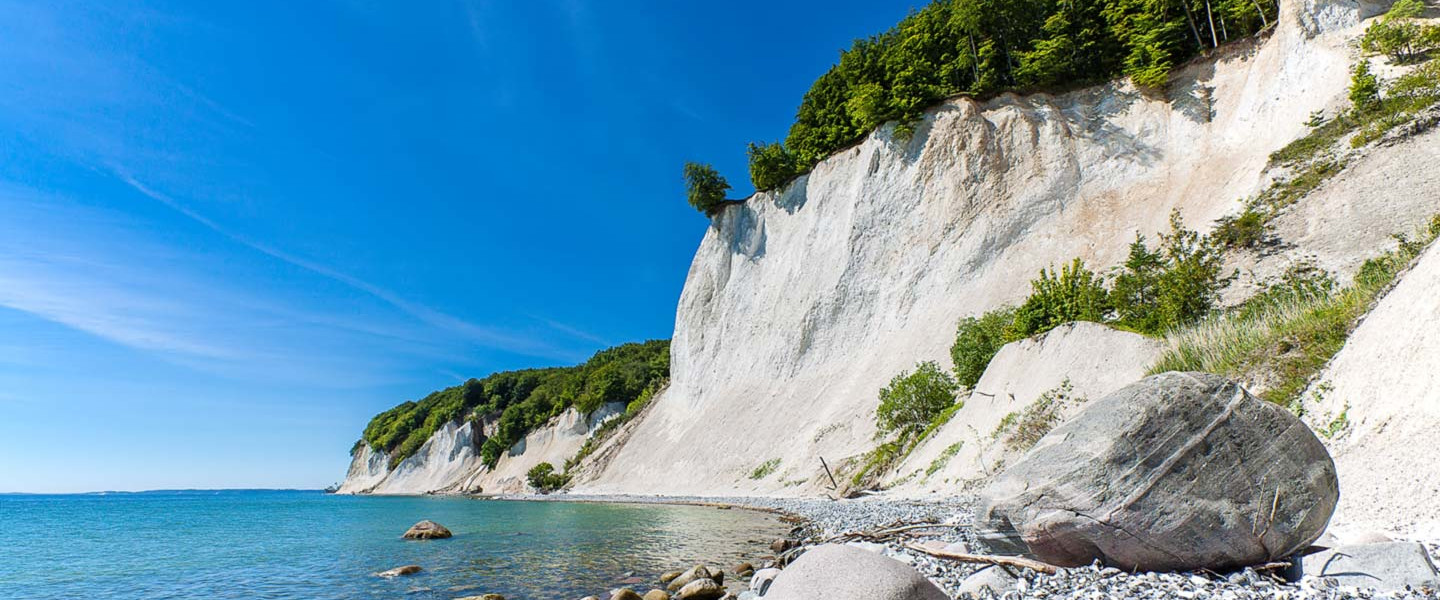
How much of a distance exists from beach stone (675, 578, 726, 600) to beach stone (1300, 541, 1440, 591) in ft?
25.1

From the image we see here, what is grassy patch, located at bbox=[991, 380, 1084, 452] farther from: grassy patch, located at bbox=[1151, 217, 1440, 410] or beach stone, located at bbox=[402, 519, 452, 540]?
beach stone, located at bbox=[402, 519, 452, 540]

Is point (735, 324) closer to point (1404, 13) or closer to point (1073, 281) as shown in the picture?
point (1073, 281)

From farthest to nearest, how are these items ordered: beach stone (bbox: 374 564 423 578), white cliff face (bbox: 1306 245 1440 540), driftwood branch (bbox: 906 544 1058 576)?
beach stone (bbox: 374 564 423 578), white cliff face (bbox: 1306 245 1440 540), driftwood branch (bbox: 906 544 1058 576)

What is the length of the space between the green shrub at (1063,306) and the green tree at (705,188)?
2789 centimetres

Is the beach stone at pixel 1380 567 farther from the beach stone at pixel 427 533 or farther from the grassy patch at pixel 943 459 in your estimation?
the beach stone at pixel 427 533

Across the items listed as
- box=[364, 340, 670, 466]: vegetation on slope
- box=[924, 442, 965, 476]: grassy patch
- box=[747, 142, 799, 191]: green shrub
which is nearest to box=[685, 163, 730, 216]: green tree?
box=[747, 142, 799, 191]: green shrub

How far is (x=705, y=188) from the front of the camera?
163 feet

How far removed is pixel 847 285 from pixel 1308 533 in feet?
110

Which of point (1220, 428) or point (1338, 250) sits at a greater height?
point (1338, 250)

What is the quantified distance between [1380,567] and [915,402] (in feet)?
76.3

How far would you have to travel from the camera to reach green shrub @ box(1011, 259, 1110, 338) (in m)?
24.8

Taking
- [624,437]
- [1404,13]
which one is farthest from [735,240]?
[1404,13]

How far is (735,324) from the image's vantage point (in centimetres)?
4650

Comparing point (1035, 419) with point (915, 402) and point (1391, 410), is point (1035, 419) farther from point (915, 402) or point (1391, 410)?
point (1391, 410)
